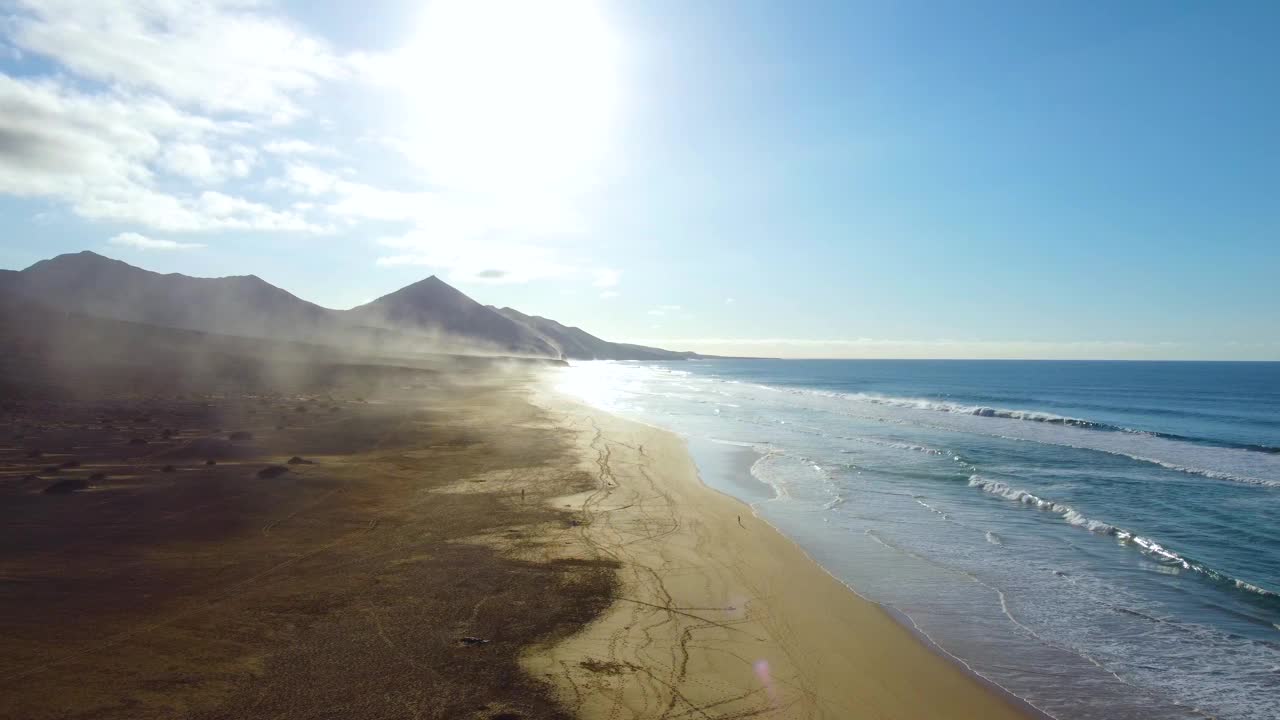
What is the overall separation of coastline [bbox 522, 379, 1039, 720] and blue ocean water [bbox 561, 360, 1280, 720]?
91 centimetres

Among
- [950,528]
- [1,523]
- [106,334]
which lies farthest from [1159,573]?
[106,334]

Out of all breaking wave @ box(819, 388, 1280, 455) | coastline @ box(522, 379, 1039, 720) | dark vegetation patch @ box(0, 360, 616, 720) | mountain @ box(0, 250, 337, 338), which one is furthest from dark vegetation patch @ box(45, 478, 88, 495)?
mountain @ box(0, 250, 337, 338)

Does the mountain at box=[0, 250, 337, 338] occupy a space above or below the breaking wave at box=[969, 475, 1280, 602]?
above

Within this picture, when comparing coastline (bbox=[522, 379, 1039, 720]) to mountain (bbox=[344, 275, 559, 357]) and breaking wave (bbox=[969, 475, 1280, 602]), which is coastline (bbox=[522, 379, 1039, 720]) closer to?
breaking wave (bbox=[969, 475, 1280, 602])

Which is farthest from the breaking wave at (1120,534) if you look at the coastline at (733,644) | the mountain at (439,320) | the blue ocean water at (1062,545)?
the mountain at (439,320)

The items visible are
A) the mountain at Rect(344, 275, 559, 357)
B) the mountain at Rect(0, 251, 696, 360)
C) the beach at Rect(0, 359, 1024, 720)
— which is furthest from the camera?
the mountain at Rect(344, 275, 559, 357)

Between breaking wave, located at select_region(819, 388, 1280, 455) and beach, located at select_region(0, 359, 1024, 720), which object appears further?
breaking wave, located at select_region(819, 388, 1280, 455)

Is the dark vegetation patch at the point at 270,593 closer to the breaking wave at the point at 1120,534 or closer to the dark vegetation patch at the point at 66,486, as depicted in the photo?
the dark vegetation patch at the point at 66,486

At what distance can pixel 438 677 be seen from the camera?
768 cm

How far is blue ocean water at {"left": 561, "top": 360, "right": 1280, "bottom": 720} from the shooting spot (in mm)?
9438

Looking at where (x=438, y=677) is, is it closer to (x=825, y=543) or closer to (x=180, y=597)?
(x=180, y=597)

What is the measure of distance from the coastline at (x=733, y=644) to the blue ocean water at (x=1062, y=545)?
2.99 feet

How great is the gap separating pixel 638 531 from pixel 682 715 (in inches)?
309

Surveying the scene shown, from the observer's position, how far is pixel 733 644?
9461 mm
